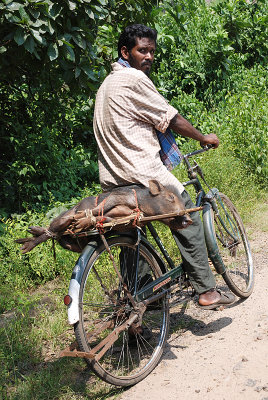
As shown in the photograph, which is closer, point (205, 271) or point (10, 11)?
point (205, 271)

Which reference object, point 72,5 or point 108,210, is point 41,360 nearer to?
point 108,210

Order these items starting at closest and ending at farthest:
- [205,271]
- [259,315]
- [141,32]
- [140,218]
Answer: [140,218]
[141,32]
[205,271]
[259,315]

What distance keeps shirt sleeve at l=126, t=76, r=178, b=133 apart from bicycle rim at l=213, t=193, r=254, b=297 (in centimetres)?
113

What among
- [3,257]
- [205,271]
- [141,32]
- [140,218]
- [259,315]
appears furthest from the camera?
[3,257]

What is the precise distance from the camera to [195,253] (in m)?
3.59

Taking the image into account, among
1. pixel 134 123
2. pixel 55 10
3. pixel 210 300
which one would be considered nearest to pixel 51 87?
pixel 55 10

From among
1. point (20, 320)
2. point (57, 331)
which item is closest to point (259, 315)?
point (57, 331)

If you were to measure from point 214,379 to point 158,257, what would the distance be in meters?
0.89

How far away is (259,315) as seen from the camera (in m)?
3.89

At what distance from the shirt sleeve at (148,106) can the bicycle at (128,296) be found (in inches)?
26.5

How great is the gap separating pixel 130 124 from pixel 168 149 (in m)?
0.40

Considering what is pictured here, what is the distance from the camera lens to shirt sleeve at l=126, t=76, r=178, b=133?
125 inches

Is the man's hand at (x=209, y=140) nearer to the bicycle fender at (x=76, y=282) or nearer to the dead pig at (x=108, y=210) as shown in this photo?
the dead pig at (x=108, y=210)

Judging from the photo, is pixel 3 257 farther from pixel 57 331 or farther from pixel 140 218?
pixel 140 218
